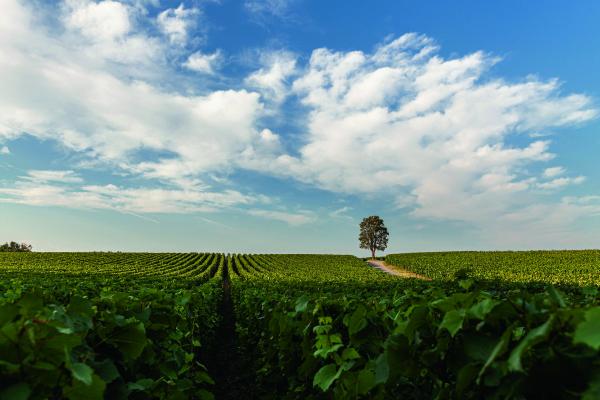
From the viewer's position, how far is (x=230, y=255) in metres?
91.8

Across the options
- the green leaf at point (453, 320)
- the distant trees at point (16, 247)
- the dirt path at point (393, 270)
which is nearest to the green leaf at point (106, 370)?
the green leaf at point (453, 320)

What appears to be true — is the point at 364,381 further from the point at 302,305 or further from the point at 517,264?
the point at 517,264

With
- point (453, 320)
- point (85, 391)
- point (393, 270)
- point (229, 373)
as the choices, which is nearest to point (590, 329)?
point (453, 320)

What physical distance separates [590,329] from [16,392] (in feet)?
6.93

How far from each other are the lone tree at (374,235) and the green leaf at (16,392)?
10375cm

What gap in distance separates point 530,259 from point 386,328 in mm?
74707

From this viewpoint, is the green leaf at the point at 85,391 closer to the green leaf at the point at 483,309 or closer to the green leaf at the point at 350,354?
the green leaf at the point at 483,309

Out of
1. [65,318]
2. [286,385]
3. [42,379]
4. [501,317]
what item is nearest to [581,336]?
[501,317]

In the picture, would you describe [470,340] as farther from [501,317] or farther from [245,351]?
[245,351]

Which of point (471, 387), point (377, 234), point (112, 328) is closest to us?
point (471, 387)

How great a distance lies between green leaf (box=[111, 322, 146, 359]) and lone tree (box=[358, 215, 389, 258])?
103 metres

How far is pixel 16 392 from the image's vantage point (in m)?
1.59

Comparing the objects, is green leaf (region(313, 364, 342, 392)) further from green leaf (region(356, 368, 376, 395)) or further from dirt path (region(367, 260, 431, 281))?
dirt path (region(367, 260, 431, 281))

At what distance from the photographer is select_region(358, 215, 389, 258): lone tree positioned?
103 m
